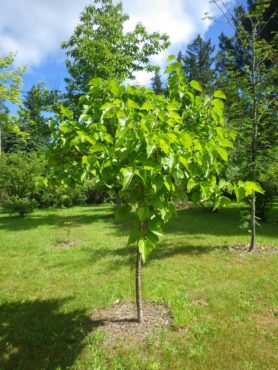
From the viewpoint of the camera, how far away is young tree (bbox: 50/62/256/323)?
7.54ft

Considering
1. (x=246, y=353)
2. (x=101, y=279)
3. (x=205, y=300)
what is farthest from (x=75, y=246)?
(x=246, y=353)

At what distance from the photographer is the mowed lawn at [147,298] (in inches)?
130

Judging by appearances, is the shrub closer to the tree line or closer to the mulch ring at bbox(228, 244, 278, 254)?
the tree line

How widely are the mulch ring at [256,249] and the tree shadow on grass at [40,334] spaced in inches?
169

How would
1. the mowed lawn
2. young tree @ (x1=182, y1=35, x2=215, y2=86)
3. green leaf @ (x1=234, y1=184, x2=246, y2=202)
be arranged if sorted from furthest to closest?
young tree @ (x1=182, y1=35, x2=215, y2=86) < the mowed lawn < green leaf @ (x1=234, y1=184, x2=246, y2=202)

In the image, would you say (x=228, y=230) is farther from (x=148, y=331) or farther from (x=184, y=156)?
(x=184, y=156)

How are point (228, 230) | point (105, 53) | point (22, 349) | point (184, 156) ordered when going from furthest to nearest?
point (105, 53) < point (228, 230) < point (22, 349) < point (184, 156)

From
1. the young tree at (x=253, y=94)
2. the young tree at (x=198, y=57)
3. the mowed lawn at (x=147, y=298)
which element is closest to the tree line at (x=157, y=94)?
the young tree at (x=253, y=94)

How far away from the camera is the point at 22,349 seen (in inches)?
141

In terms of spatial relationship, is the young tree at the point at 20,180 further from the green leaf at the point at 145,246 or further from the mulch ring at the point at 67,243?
the green leaf at the point at 145,246

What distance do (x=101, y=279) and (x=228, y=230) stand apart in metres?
5.87

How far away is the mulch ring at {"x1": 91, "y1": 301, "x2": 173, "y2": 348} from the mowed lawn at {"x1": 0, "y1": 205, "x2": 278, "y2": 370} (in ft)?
0.33

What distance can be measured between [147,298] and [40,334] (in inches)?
65.6

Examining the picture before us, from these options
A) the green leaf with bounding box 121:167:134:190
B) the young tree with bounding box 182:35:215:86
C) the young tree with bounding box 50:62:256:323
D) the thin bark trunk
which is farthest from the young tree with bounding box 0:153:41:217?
the young tree with bounding box 182:35:215:86
